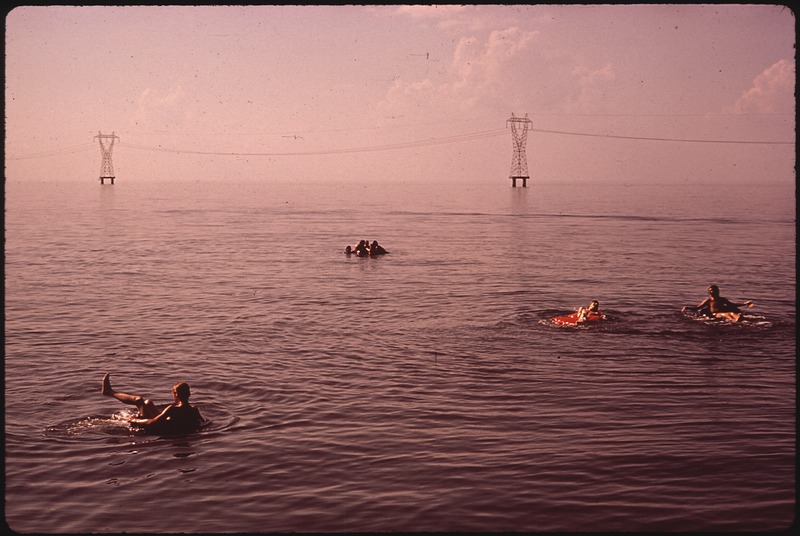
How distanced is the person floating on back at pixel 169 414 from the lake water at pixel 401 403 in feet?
1.32

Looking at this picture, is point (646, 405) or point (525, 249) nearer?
point (646, 405)

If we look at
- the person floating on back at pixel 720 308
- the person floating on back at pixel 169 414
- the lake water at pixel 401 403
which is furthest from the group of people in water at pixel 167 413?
the person floating on back at pixel 720 308

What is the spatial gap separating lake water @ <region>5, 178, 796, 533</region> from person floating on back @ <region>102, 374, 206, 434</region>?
40 centimetres

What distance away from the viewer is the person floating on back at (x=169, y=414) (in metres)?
18.7

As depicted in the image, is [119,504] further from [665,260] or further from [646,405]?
[665,260]

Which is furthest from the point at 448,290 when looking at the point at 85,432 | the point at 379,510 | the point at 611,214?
the point at 611,214

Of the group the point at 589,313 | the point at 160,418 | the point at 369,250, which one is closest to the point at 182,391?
the point at 160,418

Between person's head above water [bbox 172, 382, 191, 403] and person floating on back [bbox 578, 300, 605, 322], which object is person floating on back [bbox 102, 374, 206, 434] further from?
person floating on back [bbox 578, 300, 605, 322]

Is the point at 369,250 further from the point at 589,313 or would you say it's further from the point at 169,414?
the point at 169,414

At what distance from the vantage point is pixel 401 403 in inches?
843

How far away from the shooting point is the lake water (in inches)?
591

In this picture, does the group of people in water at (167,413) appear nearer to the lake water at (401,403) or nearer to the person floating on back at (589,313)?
the lake water at (401,403)

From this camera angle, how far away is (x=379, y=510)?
48.7 ft

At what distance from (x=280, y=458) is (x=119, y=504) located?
3.41m
